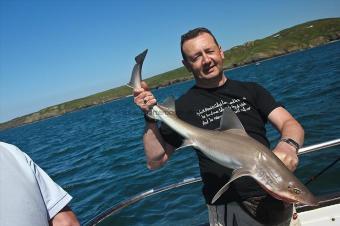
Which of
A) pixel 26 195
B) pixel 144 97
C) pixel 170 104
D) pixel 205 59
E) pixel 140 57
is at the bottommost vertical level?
pixel 26 195

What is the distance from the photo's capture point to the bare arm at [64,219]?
3051 millimetres

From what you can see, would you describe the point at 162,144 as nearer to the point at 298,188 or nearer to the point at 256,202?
the point at 256,202

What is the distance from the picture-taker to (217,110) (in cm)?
433

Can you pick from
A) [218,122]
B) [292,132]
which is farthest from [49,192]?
[292,132]

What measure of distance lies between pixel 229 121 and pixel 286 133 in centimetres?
69

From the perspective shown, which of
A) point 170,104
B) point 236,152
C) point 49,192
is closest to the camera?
point 49,192

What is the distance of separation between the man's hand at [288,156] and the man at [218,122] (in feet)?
0.23

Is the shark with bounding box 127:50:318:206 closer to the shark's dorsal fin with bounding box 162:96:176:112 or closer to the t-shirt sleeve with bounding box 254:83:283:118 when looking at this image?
the shark's dorsal fin with bounding box 162:96:176:112

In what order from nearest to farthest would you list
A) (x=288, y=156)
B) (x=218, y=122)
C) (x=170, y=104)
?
(x=288, y=156), (x=170, y=104), (x=218, y=122)

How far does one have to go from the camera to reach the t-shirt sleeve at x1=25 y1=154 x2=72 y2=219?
292cm

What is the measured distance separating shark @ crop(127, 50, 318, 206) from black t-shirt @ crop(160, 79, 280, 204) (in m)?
0.30

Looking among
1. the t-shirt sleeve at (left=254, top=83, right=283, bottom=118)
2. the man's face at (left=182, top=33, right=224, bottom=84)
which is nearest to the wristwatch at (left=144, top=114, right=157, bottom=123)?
the man's face at (left=182, top=33, right=224, bottom=84)

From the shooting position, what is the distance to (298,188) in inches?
135

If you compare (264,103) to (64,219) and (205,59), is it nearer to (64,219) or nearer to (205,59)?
(205,59)
